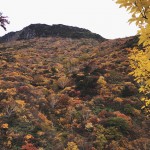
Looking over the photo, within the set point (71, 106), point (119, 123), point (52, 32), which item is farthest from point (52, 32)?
point (119, 123)

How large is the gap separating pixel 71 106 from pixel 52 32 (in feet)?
143

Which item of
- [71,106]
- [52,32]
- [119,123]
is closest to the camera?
[119,123]

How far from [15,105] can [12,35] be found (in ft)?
177

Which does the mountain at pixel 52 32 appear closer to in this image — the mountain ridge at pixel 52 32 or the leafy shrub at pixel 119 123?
the mountain ridge at pixel 52 32

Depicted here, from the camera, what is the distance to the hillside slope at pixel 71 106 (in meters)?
14.6

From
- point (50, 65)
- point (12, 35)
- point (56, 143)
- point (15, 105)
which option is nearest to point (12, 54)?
point (50, 65)

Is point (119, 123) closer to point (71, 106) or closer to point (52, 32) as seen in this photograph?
point (71, 106)

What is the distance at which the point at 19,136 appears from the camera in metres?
14.5

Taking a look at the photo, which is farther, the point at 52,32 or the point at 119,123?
the point at 52,32

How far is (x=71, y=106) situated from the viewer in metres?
19.4

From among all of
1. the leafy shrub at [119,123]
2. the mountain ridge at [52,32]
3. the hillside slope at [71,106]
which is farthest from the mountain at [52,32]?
the leafy shrub at [119,123]

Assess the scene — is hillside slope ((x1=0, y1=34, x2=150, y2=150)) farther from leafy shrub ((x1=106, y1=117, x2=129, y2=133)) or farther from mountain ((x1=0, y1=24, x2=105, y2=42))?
mountain ((x1=0, y1=24, x2=105, y2=42))

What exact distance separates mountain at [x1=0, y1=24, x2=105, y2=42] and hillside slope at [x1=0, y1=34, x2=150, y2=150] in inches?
1069

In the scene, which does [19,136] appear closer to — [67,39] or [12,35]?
[67,39]
